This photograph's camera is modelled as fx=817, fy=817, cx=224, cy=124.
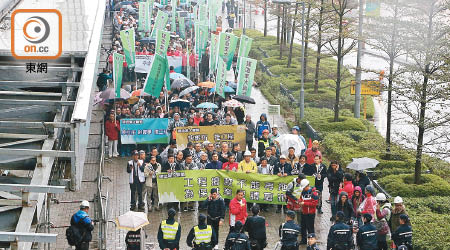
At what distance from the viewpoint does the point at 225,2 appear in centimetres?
6619

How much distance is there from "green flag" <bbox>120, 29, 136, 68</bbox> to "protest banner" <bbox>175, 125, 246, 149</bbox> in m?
7.19

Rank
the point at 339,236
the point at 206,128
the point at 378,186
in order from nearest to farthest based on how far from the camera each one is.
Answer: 1. the point at 339,236
2. the point at 378,186
3. the point at 206,128

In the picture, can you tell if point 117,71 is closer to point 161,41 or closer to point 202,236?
point 161,41

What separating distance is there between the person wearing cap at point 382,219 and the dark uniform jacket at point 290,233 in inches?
74.8

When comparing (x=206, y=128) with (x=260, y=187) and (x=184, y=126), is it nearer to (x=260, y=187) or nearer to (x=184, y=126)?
(x=184, y=126)

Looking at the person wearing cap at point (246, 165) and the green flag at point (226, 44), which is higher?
the green flag at point (226, 44)

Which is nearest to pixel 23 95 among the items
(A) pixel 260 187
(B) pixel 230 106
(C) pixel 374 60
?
(A) pixel 260 187

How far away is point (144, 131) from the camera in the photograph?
926 inches

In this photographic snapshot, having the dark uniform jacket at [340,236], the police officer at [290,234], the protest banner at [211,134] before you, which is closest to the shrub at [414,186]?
the protest banner at [211,134]

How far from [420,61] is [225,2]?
4718cm

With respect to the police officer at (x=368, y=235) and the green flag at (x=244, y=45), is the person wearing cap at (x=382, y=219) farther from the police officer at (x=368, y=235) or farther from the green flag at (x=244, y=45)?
the green flag at (x=244, y=45)

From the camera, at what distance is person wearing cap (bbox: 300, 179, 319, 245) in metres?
16.6

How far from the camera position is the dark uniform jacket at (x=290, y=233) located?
14.3 m

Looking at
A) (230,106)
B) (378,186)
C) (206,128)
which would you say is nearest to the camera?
(378,186)
